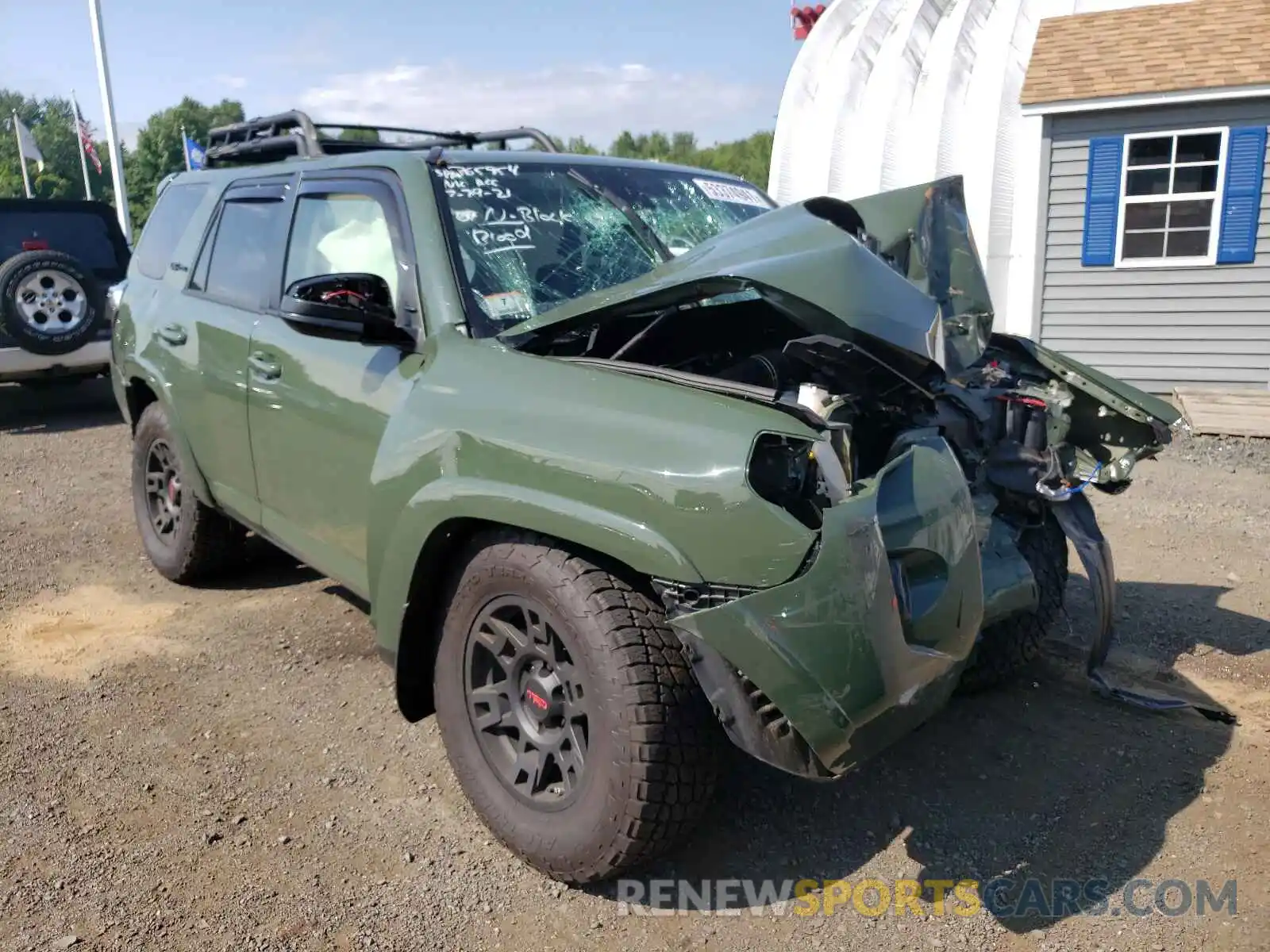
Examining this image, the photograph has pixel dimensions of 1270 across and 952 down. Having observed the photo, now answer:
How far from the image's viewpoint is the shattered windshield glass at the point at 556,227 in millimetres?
3191

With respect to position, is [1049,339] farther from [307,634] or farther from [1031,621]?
[307,634]

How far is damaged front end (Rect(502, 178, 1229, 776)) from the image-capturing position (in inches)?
90.5

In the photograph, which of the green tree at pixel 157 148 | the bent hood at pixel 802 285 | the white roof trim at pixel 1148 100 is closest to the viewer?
the bent hood at pixel 802 285

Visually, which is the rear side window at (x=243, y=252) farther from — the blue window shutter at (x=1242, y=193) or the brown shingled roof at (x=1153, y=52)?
the blue window shutter at (x=1242, y=193)

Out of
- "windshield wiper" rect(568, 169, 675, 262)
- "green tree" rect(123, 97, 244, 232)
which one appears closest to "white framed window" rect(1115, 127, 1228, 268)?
"windshield wiper" rect(568, 169, 675, 262)

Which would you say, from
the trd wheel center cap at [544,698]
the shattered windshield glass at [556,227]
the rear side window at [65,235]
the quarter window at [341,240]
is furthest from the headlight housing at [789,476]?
the rear side window at [65,235]

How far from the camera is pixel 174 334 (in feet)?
14.6

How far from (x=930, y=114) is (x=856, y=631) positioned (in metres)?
12.9

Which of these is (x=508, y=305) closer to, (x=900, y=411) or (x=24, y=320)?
(x=900, y=411)

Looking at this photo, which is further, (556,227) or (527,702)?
(556,227)

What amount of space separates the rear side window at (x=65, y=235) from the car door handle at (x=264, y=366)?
6936mm

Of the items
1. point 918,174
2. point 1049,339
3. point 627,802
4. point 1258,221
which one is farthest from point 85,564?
point 918,174

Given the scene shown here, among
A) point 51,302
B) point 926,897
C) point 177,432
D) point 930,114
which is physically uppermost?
point 930,114

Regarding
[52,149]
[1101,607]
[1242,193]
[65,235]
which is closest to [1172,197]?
[1242,193]
